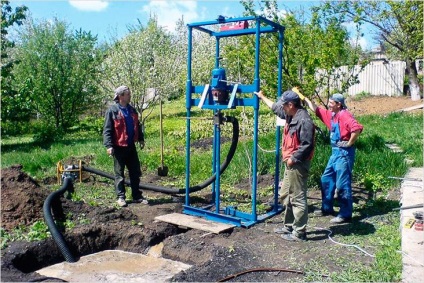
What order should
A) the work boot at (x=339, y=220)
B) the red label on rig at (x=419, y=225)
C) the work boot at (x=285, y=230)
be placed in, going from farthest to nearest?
the work boot at (x=339, y=220), the work boot at (x=285, y=230), the red label on rig at (x=419, y=225)

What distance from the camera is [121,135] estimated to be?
7012 millimetres

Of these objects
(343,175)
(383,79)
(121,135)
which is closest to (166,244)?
(121,135)

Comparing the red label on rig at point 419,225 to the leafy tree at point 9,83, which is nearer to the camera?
the red label on rig at point 419,225

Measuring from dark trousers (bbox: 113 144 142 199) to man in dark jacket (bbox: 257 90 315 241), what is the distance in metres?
2.64

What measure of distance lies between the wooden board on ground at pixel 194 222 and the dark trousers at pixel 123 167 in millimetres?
1056

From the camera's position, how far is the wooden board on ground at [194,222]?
19.3ft

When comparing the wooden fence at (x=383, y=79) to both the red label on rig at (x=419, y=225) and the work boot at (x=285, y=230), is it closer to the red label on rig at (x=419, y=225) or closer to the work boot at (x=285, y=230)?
the red label on rig at (x=419, y=225)

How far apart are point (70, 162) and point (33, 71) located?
1088cm

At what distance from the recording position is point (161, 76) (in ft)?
60.2

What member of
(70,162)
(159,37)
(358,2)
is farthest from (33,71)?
(358,2)

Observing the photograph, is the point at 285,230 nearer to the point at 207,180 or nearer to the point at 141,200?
the point at 207,180

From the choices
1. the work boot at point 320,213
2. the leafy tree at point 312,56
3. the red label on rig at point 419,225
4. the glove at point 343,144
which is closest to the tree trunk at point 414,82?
the leafy tree at point 312,56

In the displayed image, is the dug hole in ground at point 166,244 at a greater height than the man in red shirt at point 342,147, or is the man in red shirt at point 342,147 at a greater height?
the man in red shirt at point 342,147

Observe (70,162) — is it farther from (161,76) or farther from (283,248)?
(161,76)
